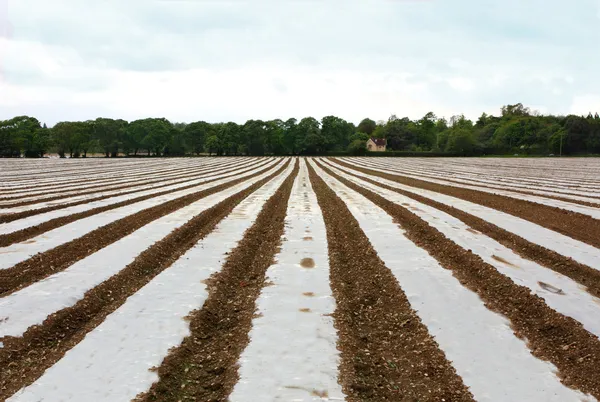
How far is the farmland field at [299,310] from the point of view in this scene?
16.0 ft

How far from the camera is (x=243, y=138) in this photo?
11456 cm

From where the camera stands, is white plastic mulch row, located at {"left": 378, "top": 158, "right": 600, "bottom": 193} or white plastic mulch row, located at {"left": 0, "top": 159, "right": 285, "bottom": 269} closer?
white plastic mulch row, located at {"left": 0, "top": 159, "right": 285, "bottom": 269}

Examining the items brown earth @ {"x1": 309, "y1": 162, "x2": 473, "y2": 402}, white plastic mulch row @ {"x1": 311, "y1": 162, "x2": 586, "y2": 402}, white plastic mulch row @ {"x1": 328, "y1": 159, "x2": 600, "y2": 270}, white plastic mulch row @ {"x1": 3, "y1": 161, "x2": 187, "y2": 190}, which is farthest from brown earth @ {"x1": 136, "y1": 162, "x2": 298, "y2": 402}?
white plastic mulch row @ {"x1": 3, "y1": 161, "x2": 187, "y2": 190}

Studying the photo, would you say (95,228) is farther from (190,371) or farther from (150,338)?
(190,371)

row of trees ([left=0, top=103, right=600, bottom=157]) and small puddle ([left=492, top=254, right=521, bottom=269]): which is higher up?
row of trees ([left=0, top=103, right=600, bottom=157])

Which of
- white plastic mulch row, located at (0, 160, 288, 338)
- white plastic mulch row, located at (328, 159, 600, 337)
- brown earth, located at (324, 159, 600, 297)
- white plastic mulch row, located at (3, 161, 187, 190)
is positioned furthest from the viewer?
white plastic mulch row, located at (3, 161, 187, 190)

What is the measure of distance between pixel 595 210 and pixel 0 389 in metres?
20.4

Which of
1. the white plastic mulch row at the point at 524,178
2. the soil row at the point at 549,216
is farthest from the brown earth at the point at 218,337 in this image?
the white plastic mulch row at the point at 524,178

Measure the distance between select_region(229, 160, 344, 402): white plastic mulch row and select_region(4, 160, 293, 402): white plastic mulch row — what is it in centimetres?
118

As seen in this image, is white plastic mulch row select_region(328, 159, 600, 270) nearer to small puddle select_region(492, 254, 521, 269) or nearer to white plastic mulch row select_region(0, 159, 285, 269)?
small puddle select_region(492, 254, 521, 269)

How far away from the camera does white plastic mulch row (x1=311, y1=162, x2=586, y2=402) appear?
4.77 meters

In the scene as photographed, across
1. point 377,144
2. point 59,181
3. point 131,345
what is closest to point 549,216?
point 131,345

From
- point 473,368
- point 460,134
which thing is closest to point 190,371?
point 473,368

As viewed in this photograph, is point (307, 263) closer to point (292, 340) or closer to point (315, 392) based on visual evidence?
point (292, 340)
